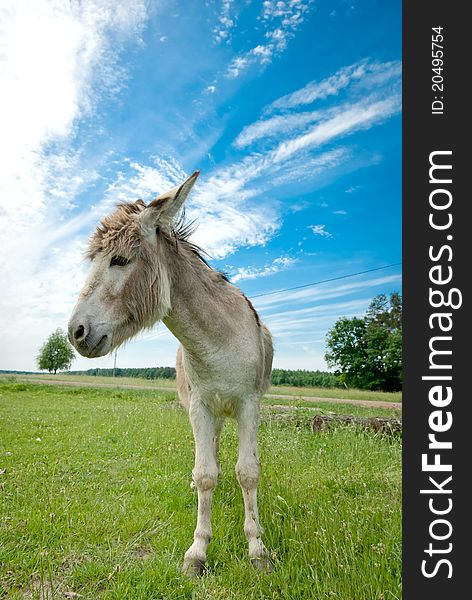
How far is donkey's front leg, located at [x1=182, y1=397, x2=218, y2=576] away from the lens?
3.66 m

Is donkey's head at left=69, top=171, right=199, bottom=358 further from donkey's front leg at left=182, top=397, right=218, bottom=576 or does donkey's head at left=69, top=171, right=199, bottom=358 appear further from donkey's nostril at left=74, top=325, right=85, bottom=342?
donkey's front leg at left=182, top=397, right=218, bottom=576

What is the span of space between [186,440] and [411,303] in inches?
279

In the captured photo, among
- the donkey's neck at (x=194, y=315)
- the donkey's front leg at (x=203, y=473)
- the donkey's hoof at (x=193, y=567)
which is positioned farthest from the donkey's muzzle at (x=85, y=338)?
the donkey's hoof at (x=193, y=567)

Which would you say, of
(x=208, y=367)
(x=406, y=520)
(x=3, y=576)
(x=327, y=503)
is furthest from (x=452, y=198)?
(x=3, y=576)

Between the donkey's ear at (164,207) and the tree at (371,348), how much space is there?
51.4 metres

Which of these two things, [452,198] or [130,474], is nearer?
[452,198]

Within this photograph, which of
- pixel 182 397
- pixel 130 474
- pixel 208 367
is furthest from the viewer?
pixel 130 474

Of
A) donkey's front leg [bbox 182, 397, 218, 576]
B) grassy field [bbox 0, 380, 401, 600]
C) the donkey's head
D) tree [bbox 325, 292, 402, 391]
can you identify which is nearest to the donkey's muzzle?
the donkey's head

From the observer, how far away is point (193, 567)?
3457 mm

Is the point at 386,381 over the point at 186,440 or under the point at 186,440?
over

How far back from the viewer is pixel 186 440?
342 inches

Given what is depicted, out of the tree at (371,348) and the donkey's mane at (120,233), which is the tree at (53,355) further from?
the donkey's mane at (120,233)

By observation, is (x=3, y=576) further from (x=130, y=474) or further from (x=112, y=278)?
(x=130, y=474)

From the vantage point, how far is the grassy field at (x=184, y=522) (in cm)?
306
